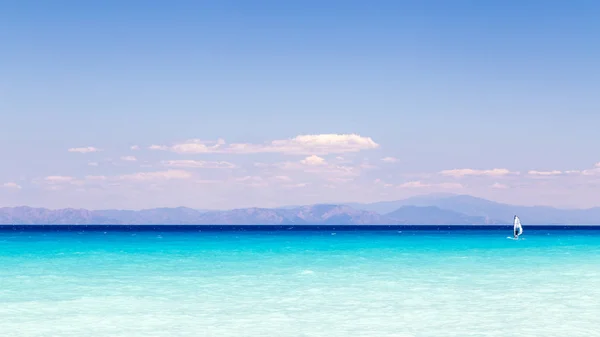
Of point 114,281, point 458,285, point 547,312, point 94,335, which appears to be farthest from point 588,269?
point 94,335

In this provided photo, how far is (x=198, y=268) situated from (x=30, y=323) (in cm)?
1740

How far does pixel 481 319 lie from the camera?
688 inches

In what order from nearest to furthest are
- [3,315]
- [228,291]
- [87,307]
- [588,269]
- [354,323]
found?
[354,323] → [3,315] → [87,307] → [228,291] → [588,269]

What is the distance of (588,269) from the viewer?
110 ft

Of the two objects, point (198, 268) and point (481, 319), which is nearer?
point (481, 319)

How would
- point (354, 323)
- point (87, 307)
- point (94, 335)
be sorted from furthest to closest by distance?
point (87, 307)
point (354, 323)
point (94, 335)

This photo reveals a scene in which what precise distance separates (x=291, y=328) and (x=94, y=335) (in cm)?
402

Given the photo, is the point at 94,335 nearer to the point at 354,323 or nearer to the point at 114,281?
the point at 354,323

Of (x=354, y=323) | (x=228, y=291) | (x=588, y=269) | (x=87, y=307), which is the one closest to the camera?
(x=354, y=323)

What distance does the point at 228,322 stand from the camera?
56.5 feet

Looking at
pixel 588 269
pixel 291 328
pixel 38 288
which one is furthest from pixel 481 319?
pixel 588 269

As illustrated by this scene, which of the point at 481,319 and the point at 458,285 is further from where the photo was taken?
the point at 458,285

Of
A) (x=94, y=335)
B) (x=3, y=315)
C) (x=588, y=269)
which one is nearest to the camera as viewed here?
(x=94, y=335)

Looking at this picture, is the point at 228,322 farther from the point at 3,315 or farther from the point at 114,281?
the point at 114,281
